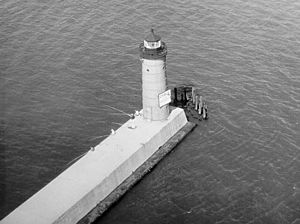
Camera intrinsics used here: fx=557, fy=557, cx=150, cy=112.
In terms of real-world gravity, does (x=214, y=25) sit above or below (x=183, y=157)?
above

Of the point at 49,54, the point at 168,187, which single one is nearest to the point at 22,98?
the point at 49,54

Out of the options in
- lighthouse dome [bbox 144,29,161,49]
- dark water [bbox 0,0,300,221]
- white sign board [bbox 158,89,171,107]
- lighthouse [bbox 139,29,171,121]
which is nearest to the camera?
dark water [bbox 0,0,300,221]

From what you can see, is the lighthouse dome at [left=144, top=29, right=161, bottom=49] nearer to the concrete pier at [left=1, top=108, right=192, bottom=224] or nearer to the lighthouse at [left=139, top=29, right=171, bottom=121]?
the lighthouse at [left=139, top=29, right=171, bottom=121]

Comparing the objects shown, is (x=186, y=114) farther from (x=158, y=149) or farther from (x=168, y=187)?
(x=168, y=187)

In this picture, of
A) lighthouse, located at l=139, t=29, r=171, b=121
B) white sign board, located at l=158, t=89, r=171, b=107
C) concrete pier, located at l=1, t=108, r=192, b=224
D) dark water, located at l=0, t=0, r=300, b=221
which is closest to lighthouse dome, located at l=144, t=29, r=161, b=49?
lighthouse, located at l=139, t=29, r=171, b=121

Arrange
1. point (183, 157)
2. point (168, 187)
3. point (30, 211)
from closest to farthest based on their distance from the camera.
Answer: point (30, 211) < point (168, 187) < point (183, 157)

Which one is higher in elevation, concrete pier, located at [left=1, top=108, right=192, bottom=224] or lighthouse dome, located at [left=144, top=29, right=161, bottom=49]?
lighthouse dome, located at [left=144, top=29, right=161, bottom=49]
